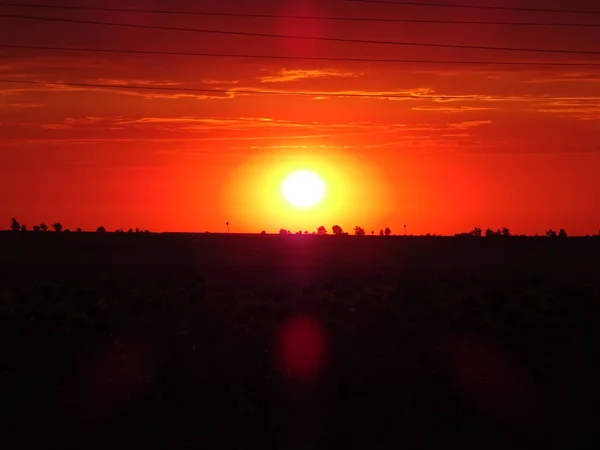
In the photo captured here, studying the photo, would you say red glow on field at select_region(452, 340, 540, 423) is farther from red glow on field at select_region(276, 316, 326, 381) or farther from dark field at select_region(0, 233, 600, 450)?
red glow on field at select_region(276, 316, 326, 381)

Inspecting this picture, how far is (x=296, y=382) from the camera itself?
22.9 meters

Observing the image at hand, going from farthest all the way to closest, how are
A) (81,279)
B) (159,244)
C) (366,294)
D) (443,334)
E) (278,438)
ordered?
(159,244), (81,279), (366,294), (443,334), (278,438)

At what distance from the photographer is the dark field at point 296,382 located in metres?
20.5

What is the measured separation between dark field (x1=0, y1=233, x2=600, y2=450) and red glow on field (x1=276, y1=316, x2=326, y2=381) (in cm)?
31

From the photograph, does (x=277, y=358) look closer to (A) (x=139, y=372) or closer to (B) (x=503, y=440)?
(A) (x=139, y=372)

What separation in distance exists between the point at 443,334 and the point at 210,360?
660 cm

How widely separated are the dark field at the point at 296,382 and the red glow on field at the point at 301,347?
1.00 feet

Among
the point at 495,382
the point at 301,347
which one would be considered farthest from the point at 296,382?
the point at 495,382

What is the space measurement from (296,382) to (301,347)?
10.3 feet

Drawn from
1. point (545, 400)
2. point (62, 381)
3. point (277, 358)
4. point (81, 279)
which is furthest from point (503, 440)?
point (81, 279)

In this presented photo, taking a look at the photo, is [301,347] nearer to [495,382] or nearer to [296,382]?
[296,382]

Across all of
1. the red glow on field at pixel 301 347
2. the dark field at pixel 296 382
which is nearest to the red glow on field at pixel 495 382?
the dark field at pixel 296 382

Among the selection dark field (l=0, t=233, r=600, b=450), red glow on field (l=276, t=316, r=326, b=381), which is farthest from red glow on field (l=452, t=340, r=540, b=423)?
red glow on field (l=276, t=316, r=326, b=381)

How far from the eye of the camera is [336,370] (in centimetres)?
2405
